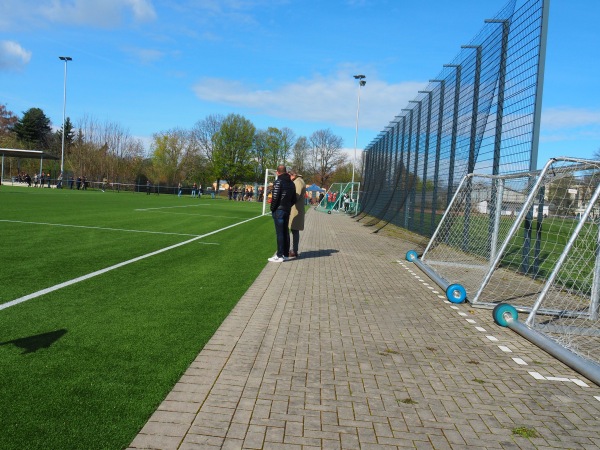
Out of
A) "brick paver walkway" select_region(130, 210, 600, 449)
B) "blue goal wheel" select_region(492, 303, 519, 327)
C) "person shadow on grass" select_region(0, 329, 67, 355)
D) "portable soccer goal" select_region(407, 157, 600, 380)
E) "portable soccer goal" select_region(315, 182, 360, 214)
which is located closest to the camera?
"brick paver walkway" select_region(130, 210, 600, 449)

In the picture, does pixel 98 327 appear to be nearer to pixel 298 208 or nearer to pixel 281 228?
pixel 281 228

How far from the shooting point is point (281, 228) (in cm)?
1016

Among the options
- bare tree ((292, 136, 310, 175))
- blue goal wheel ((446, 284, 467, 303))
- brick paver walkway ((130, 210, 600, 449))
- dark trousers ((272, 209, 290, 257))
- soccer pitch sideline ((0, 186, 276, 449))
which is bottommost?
brick paver walkway ((130, 210, 600, 449))

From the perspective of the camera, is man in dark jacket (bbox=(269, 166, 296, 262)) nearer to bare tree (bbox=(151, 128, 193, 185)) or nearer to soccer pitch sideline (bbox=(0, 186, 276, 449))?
soccer pitch sideline (bbox=(0, 186, 276, 449))

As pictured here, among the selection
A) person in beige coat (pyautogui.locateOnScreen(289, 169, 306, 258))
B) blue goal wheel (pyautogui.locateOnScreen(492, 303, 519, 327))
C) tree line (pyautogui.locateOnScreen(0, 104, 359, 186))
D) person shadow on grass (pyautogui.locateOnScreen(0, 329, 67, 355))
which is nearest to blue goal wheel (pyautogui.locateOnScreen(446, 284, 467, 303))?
blue goal wheel (pyautogui.locateOnScreen(492, 303, 519, 327))

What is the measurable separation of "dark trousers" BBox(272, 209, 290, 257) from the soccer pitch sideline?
0.48 metres

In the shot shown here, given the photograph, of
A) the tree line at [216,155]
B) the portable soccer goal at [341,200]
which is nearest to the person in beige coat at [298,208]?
the portable soccer goal at [341,200]

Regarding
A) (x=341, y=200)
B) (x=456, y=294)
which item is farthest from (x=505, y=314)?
(x=341, y=200)

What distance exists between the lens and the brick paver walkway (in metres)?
3.13

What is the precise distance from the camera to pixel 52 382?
137 inches

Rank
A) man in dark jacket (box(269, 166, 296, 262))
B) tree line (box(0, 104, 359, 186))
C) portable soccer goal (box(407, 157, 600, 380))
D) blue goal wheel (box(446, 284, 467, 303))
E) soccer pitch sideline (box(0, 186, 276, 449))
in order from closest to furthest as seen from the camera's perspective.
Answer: soccer pitch sideline (box(0, 186, 276, 449)), portable soccer goal (box(407, 157, 600, 380)), blue goal wheel (box(446, 284, 467, 303)), man in dark jacket (box(269, 166, 296, 262)), tree line (box(0, 104, 359, 186))

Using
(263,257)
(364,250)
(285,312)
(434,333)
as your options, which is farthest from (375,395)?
(364,250)

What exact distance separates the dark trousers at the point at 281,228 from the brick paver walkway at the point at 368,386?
333cm

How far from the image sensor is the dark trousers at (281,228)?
396 inches
